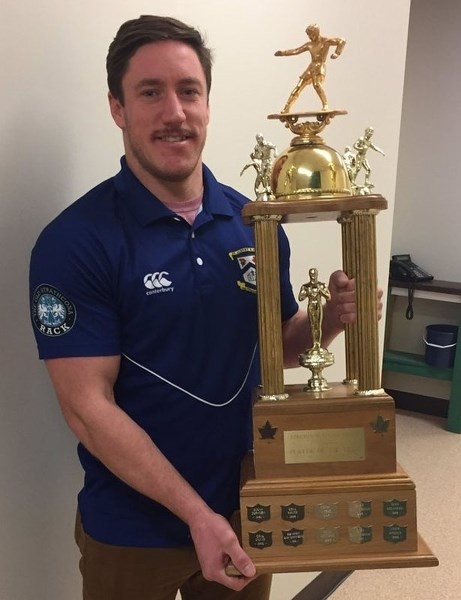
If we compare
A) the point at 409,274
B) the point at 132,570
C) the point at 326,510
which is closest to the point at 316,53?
the point at 326,510

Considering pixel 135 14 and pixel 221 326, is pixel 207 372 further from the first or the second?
pixel 135 14

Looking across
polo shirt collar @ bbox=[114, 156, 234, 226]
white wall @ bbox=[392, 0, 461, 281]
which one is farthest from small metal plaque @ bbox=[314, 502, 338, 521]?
white wall @ bbox=[392, 0, 461, 281]

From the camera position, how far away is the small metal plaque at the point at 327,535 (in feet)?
3.50

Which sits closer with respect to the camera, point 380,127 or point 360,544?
point 360,544

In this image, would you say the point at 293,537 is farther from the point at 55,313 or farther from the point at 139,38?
the point at 139,38

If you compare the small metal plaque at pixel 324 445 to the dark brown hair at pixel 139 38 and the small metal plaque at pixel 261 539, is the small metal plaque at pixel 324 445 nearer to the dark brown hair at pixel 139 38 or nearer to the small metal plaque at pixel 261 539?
the small metal plaque at pixel 261 539

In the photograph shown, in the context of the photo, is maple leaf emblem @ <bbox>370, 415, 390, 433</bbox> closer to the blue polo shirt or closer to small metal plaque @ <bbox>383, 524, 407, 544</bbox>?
small metal plaque @ <bbox>383, 524, 407, 544</bbox>

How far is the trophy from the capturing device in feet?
3.46

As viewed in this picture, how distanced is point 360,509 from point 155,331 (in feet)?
1.51

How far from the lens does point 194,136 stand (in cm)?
119

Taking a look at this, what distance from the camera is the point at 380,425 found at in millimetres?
1071

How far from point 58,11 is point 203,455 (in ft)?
2.93

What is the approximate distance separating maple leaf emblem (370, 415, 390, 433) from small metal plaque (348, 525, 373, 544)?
16 cm

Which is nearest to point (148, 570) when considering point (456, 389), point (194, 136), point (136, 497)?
point (136, 497)
